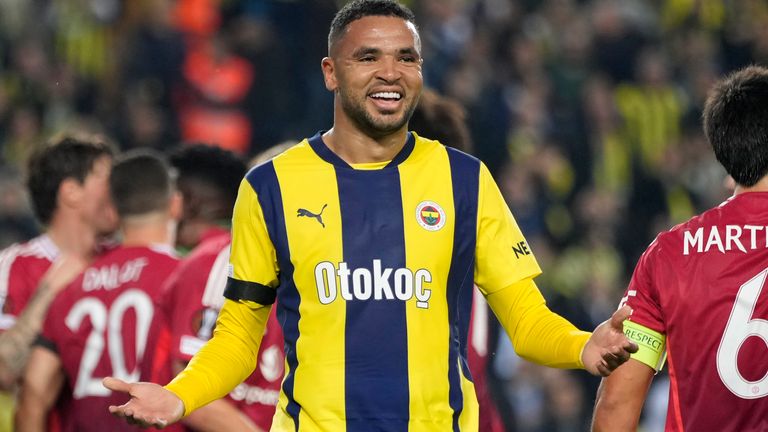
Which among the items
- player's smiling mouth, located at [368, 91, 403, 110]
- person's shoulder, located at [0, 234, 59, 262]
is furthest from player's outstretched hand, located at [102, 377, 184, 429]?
person's shoulder, located at [0, 234, 59, 262]

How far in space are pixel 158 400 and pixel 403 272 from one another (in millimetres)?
779

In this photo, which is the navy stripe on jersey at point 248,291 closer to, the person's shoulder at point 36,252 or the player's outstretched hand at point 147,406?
the player's outstretched hand at point 147,406

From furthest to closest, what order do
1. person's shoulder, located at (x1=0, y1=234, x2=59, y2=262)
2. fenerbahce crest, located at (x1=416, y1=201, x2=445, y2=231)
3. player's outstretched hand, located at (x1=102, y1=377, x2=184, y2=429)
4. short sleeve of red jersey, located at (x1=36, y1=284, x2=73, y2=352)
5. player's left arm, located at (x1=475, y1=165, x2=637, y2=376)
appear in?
1. person's shoulder, located at (x1=0, y1=234, x2=59, y2=262)
2. short sleeve of red jersey, located at (x1=36, y1=284, x2=73, y2=352)
3. fenerbahce crest, located at (x1=416, y1=201, x2=445, y2=231)
4. player's left arm, located at (x1=475, y1=165, x2=637, y2=376)
5. player's outstretched hand, located at (x1=102, y1=377, x2=184, y2=429)

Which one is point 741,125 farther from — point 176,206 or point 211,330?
point 176,206

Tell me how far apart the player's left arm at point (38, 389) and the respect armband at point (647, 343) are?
2.82 meters

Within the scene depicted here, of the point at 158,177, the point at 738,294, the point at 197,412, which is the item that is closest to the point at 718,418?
the point at 738,294

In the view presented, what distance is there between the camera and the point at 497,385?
11.1 metres

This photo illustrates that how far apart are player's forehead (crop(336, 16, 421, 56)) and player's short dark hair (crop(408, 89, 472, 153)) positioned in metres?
1.32

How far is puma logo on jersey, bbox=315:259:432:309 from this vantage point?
418 cm

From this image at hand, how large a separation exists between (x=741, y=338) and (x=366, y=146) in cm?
122

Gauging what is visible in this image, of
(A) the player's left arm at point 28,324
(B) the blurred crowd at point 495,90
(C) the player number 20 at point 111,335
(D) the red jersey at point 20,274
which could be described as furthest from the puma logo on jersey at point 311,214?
(B) the blurred crowd at point 495,90

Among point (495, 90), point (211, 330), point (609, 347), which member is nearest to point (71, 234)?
point (211, 330)

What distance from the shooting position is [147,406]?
3959 mm

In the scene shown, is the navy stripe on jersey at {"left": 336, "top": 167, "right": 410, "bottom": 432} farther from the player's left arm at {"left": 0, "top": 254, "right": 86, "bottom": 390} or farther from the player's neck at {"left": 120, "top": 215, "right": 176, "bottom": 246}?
the player's left arm at {"left": 0, "top": 254, "right": 86, "bottom": 390}
